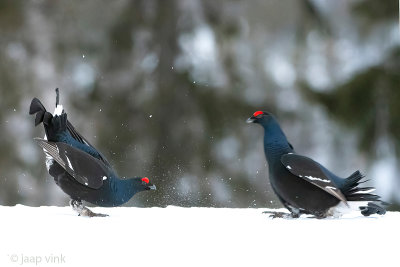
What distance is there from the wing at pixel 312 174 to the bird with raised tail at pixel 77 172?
56 centimetres

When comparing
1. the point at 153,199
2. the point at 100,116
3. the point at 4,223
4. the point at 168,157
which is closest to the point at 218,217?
the point at 4,223

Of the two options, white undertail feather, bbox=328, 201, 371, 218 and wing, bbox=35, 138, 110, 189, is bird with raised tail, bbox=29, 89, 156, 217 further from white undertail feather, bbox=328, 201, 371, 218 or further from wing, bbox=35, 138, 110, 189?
white undertail feather, bbox=328, 201, 371, 218

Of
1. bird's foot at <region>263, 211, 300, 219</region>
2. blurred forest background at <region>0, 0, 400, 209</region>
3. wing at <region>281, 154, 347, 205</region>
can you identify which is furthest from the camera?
blurred forest background at <region>0, 0, 400, 209</region>

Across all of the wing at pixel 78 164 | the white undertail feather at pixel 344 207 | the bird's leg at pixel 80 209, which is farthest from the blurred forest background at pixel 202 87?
the white undertail feather at pixel 344 207

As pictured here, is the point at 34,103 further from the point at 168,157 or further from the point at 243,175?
the point at 243,175

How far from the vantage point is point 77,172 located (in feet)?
7.81

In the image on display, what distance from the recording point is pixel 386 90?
229 inches

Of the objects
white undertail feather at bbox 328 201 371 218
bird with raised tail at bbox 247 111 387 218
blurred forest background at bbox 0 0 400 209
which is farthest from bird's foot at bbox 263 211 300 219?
blurred forest background at bbox 0 0 400 209

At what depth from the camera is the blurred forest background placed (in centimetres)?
575

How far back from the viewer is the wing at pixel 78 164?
93.8 inches

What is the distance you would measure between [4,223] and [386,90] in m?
4.24

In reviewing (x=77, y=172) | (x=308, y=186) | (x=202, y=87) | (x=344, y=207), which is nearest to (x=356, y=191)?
(x=344, y=207)

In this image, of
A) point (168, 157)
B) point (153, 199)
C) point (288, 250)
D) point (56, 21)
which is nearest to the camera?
point (288, 250)

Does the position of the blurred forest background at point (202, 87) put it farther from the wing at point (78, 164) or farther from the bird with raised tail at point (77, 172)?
the wing at point (78, 164)
